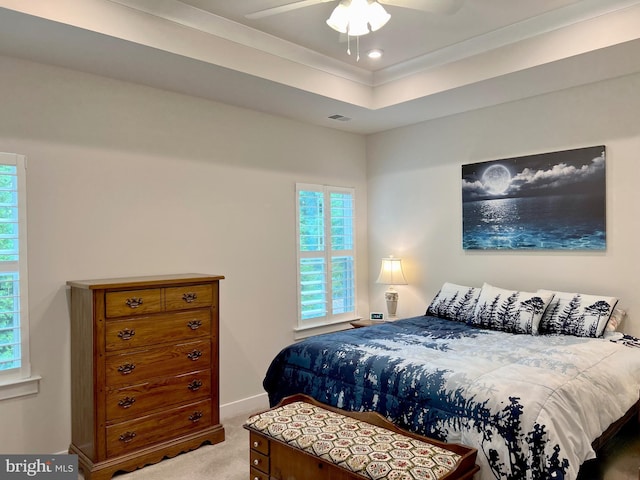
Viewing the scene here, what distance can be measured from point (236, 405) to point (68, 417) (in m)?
1.32

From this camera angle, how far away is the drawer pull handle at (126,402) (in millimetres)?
2891

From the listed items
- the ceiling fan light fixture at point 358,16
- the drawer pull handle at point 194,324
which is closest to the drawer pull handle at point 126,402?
the drawer pull handle at point 194,324

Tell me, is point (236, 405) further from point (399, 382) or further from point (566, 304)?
point (566, 304)

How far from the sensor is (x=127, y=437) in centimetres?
291

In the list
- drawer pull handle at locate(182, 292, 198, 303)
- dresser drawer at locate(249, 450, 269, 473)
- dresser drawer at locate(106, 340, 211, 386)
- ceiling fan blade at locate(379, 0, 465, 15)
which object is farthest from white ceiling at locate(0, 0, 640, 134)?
dresser drawer at locate(249, 450, 269, 473)

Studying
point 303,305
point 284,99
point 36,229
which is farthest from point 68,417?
point 284,99

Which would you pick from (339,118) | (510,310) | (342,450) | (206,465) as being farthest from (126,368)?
(339,118)

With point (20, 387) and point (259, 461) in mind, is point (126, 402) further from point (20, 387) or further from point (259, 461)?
point (259, 461)

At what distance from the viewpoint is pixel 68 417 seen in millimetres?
3102

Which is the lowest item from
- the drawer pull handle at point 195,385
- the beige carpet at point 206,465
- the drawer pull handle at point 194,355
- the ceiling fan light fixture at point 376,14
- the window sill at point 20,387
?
the beige carpet at point 206,465

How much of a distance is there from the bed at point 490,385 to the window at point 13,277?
1.59m

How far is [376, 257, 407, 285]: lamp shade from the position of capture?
4.73 metres

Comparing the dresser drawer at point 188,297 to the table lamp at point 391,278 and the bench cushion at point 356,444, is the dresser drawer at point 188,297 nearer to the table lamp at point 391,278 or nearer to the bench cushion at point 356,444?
the bench cushion at point 356,444

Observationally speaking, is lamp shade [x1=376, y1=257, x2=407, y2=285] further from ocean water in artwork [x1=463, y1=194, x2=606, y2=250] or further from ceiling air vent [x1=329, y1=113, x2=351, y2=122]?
ceiling air vent [x1=329, y1=113, x2=351, y2=122]
